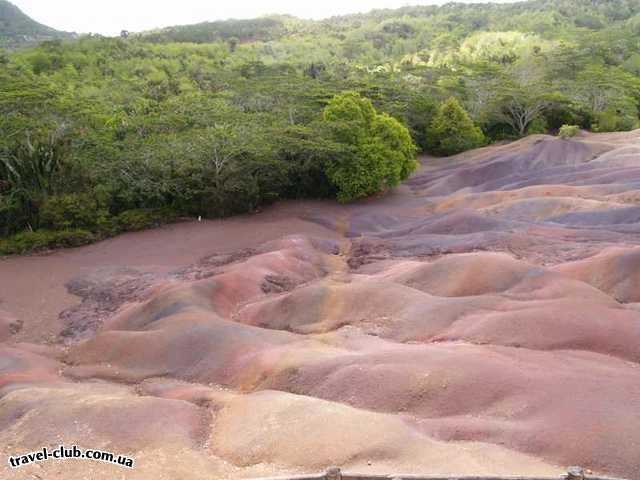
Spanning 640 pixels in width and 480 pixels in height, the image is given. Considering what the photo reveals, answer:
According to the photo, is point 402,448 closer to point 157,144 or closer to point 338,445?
point 338,445

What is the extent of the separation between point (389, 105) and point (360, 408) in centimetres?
4190

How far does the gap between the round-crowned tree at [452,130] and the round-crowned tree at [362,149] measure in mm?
15648

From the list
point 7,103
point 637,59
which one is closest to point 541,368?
point 7,103

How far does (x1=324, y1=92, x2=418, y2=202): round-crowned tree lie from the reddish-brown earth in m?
4.56

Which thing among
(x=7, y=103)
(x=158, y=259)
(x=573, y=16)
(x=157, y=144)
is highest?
(x=573, y=16)

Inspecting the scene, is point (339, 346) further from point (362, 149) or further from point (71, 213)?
point (362, 149)

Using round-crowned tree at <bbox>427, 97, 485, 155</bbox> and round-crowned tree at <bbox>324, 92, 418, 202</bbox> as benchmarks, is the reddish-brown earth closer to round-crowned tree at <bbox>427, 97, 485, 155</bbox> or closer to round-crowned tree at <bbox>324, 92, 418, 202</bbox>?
round-crowned tree at <bbox>324, 92, 418, 202</bbox>

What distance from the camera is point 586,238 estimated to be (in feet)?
91.5

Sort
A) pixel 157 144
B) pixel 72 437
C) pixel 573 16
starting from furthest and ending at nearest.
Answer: pixel 573 16 < pixel 157 144 < pixel 72 437

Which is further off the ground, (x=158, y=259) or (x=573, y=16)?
(x=573, y=16)

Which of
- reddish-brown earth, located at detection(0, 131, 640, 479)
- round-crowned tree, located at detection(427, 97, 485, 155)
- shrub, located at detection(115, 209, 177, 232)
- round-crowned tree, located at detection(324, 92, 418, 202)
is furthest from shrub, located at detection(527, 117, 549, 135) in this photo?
shrub, located at detection(115, 209, 177, 232)

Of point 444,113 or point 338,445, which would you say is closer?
point 338,445

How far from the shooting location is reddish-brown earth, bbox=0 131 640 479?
12.6m

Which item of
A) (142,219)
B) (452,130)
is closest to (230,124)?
(142,219)
